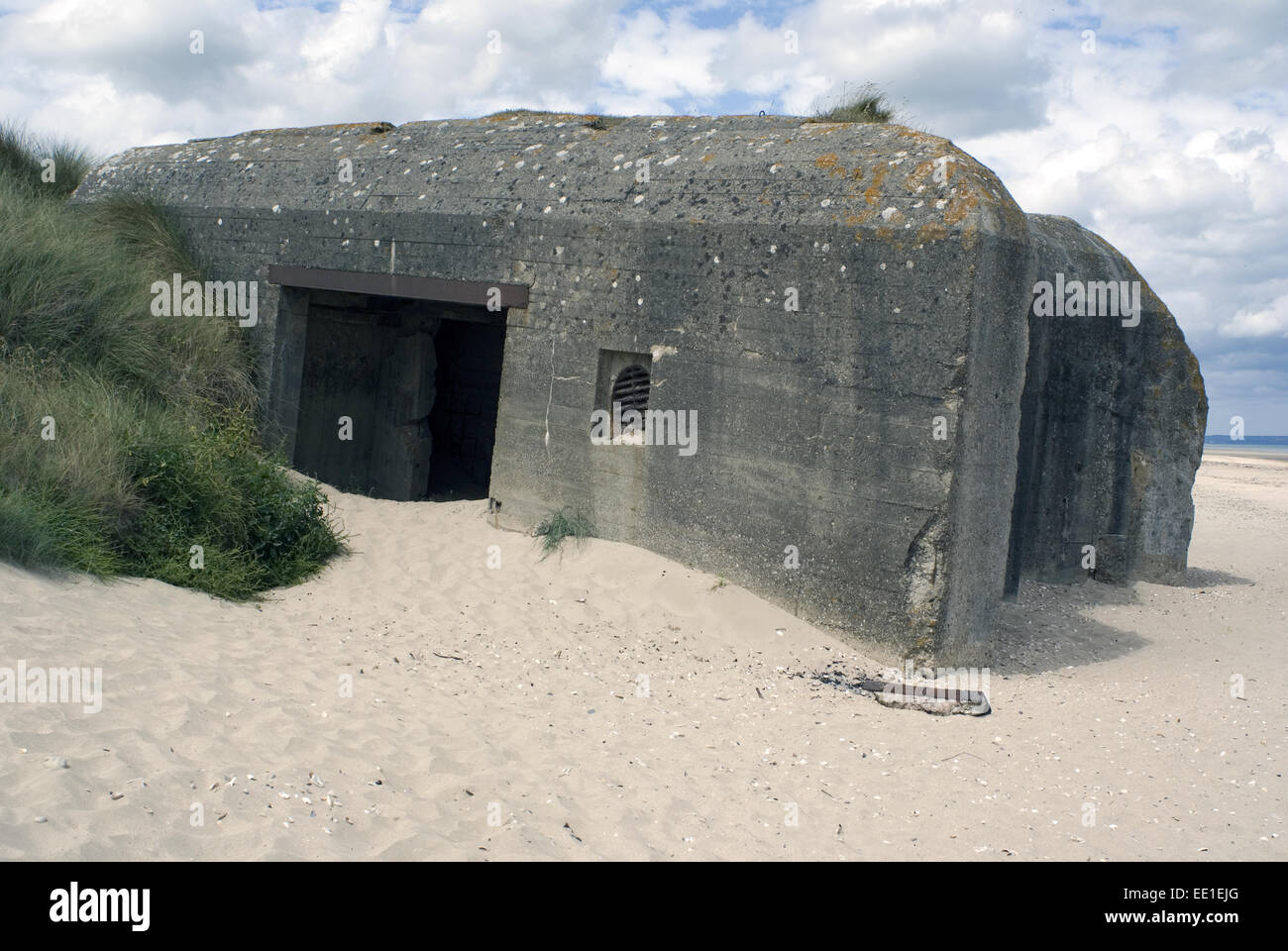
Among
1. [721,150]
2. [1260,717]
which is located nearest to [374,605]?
[721,150]

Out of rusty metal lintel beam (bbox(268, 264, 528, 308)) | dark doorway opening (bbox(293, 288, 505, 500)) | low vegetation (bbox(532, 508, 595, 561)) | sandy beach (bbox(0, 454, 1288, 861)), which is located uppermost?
rusty metal lintel beam (bbox(268, 264, 528, 308))

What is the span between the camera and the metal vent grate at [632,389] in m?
7.28

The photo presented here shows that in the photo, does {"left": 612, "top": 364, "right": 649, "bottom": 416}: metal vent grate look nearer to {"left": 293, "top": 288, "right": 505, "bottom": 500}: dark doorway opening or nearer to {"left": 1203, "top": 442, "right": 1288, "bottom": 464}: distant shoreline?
{"left": 293, "top": 288, "right": 505, "bottom": 500}: dark doorway opening

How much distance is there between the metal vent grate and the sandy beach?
1022 millimetres

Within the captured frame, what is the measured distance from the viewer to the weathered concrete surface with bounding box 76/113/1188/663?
5.97 metres

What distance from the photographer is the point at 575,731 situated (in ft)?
16.4

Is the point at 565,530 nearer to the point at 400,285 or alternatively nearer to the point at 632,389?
the point at 632,389

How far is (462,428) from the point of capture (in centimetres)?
1182

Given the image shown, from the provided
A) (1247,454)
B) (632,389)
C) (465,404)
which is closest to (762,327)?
(632,389)

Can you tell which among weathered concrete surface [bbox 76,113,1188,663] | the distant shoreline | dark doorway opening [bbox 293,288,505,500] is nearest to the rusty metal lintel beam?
weathered concrete surface [bbox 76,113,1188,663]

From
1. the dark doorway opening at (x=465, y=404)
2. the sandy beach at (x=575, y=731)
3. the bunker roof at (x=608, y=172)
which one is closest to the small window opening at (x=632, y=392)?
the sandy beach at (x=575, y=731)

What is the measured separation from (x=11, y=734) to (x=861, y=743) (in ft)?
11.8

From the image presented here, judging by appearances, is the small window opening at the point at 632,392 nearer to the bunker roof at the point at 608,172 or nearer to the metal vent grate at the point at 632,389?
the metal vent grate at the point at 632,389
